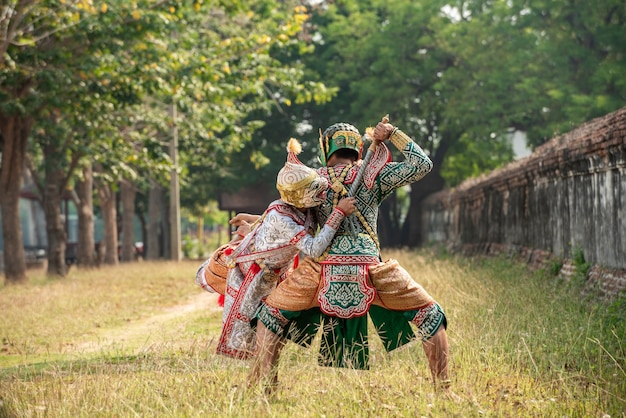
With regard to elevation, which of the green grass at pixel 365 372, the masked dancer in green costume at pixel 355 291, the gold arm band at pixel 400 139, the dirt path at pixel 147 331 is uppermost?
the gold arm band at pixel 400 139

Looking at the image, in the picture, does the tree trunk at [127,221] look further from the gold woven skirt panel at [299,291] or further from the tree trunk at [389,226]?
the gold woven skirt panel at [299,291]

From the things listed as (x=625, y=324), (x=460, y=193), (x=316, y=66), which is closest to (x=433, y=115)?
(x=316, y=66)

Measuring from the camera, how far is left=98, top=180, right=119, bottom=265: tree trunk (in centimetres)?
2880

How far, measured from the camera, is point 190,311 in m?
14.1

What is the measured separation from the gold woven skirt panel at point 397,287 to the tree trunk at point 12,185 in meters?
13.8

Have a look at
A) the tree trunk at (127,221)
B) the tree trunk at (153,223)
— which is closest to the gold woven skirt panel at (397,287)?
the tree trunk at (127,221)

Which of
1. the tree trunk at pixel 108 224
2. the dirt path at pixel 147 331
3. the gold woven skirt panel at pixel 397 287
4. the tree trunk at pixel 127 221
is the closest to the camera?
the gold woven skirt panel at pixel 397 287

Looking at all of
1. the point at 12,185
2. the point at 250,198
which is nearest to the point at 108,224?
the point at 12,185

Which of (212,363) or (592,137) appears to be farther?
(592,137)

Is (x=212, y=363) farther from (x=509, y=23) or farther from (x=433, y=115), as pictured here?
(x=433, y=115)

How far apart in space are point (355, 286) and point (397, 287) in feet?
0.92

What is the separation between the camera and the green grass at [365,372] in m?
5.57

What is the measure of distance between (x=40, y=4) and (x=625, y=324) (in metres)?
10.6

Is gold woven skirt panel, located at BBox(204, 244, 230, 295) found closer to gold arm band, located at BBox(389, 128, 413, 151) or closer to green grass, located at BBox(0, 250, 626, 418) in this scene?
green grass, located at BBox(0, 250, 626, 418)
